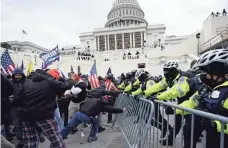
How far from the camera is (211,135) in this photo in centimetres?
249

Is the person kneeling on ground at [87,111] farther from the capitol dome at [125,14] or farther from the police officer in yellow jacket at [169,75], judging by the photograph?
the capitol dome at [125,14]

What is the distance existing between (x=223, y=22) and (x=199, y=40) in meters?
4.91

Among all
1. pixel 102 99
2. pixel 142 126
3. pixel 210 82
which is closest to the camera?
pixel 210 82

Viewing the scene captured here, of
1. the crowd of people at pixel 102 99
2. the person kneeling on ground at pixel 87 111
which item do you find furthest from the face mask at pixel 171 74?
the person kneeling on ground at pixel 87 111

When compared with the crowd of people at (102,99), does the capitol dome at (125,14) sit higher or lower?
higher

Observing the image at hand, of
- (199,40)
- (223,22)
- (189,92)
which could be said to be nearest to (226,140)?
(189,92)

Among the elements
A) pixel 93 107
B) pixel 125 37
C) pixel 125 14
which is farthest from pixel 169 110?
pixel 125 14

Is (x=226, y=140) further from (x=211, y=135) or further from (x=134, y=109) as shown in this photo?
(x=134, y=109)

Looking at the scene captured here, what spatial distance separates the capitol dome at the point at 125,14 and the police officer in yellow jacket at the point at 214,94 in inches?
3517

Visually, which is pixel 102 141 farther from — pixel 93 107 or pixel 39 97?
pixel 39 97

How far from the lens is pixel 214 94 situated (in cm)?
252

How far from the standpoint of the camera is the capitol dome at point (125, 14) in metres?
91.2

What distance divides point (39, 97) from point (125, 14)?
9026 centimetres

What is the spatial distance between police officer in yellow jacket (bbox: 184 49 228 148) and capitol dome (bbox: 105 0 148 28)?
89336 millimetres
